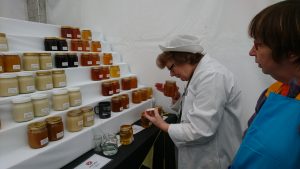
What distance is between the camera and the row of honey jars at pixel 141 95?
151 cm

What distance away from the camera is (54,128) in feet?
2.96

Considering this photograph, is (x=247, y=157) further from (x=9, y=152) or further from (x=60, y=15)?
(x=60, y=15)

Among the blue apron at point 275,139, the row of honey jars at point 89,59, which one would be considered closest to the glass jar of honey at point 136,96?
the row of honey jars at point 89,59

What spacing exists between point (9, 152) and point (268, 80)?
1555mm

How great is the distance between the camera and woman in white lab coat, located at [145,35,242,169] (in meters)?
0.90


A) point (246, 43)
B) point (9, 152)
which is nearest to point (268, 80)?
point (246, 43)

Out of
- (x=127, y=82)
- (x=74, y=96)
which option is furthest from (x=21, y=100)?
(x=127, y=82)

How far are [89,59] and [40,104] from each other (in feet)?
1.65

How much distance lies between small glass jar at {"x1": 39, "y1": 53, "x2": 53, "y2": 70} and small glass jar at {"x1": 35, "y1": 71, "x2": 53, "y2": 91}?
5cm

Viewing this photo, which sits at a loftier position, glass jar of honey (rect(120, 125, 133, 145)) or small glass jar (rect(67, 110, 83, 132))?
small glass jar (rect(67, 110, 83, 132))

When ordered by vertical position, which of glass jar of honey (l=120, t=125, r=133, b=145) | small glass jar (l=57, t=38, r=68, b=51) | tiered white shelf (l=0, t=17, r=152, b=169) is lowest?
glass jar of honey (l=120, t=125, r=133, b=145)

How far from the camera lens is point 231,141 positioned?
1.01 metres

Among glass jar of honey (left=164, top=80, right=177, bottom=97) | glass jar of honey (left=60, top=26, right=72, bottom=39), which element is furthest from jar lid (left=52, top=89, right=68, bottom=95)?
glass jar of honey (left=164, top=80, right=177, bottom=97)

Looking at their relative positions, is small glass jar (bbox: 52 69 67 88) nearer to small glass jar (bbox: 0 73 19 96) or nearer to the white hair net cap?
small glass jar (bbox: 0 73 19 96)
